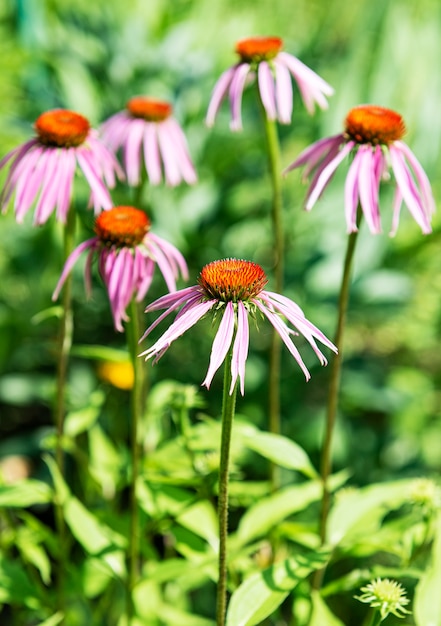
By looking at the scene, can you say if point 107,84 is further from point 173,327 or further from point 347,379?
point 173,327

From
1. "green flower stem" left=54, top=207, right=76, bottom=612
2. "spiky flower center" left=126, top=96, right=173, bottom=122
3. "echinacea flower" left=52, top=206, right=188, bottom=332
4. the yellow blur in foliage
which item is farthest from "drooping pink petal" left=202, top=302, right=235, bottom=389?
the yellow blur in foliage

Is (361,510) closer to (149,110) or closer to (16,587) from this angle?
(16,587)

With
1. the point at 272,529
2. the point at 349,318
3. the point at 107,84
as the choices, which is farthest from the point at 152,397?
the point at 107,84

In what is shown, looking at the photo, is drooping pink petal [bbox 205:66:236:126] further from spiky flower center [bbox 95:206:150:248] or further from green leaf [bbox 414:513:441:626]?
green leaf [bbox 414:513:441:626]

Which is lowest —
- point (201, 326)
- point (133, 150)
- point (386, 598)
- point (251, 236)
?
point (201, 326)

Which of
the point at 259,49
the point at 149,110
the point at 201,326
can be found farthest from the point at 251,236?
the point at 259,49
